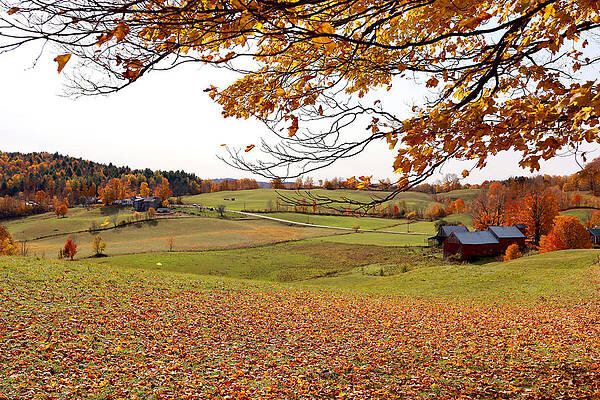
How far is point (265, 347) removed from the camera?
31.0ft

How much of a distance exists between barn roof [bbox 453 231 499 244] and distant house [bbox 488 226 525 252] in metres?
1.02

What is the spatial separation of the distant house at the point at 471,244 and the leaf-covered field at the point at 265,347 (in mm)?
34124

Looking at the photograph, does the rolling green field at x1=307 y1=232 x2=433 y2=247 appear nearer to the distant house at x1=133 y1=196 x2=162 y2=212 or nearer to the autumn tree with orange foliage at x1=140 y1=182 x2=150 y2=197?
the distant house at x1=133 y1=196 x2=162 y2=212

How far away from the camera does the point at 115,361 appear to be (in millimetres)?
7598

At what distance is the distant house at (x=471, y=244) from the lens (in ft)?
161

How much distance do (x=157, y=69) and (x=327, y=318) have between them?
11.7 meters

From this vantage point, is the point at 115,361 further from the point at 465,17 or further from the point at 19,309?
the point at 465,17

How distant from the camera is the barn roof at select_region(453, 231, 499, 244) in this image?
162ft

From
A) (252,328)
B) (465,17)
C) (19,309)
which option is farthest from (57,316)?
(465,17)

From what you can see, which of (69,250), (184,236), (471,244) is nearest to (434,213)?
(471,244)

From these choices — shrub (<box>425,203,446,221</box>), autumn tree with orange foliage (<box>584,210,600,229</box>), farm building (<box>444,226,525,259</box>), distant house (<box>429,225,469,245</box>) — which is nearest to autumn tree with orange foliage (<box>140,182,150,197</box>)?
shrub (<box>425,203,446,221</box>)

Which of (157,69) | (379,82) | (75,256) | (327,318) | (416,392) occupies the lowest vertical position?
(75,256)

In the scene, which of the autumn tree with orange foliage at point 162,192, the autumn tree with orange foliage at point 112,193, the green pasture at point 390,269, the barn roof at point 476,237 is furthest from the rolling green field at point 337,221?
the autumn tree with orange foliage at point 162,192

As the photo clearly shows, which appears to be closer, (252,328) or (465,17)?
(465,17)
